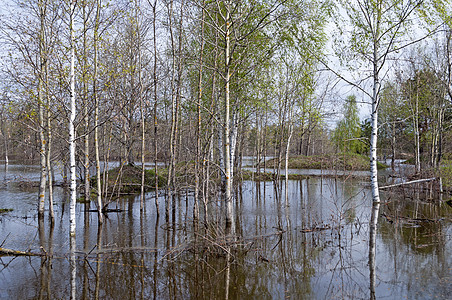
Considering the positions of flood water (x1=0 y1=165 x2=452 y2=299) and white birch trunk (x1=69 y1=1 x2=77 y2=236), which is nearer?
flood water (x1=0 y1=165 x2=452 y2=299)

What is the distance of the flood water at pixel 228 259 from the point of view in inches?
225

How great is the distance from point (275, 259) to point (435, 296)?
308cm

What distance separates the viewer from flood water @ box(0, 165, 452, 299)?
571cm

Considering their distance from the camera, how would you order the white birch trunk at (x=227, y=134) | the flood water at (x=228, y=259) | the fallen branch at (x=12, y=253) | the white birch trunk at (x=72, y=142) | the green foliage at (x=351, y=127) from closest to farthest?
1. the flood water at (x=228, y=259)
2. the fallen branch at (x=12, y=253)
3. the white birch trunk at (x=72, y=142)
4. the white birch trunk at (x=227, y=134)
5. the green foliage at (x=351, y=127)

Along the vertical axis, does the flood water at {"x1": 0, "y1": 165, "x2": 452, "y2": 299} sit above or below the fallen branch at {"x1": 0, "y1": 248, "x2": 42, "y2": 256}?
below

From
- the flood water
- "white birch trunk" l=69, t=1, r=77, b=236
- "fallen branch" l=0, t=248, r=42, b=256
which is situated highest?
"white birch trunk" l=69, t=1, r=77, b=236

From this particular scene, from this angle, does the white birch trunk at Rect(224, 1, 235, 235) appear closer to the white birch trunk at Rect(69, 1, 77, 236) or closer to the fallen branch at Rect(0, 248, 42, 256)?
the white birch trunk at Rect(69, 1, 77, 236)

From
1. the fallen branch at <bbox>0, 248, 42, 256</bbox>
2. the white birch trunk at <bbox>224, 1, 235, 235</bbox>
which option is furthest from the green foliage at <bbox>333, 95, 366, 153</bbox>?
the fallen branch at <bbox>0, 248, 42, 256</bbox>

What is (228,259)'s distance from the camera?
23.7 ft

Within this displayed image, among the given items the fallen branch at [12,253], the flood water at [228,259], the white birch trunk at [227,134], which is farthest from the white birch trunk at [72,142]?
the white birch trunk at [227,134]

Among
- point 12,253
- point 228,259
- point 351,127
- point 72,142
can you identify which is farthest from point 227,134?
point 351,127

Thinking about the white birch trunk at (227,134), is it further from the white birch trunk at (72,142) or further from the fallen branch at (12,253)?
the fallen branch at (12,253)

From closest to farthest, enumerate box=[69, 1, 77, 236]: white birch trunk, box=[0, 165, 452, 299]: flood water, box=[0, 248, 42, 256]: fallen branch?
1. box=[0, 165, 452, 299]: flood water
2. box=[0, 248, 42, 256]: fallen branch
3. box=[69, 1, 77, 236]: white birch trunk

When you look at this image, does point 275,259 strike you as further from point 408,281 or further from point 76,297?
point 76,297
